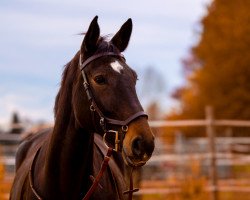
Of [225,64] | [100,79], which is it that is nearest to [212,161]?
[100,79]

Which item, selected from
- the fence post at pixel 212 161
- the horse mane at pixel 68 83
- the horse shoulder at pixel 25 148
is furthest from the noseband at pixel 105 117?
the fence post at pixel 212 161

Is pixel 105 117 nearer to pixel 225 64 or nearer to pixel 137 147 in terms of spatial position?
pixel 137 147

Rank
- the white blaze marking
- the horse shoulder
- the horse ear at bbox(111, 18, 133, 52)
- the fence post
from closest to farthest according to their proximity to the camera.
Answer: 1. the white blaze marking
2. the horse ear at bbox(111, 18, 133, 52)
3. the horse shoulder
4. the fence post

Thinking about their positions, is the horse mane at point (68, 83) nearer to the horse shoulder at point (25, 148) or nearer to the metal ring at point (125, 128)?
the metal ring at point (125, 128)

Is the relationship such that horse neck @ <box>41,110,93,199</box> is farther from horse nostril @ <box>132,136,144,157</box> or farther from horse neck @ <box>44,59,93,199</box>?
horse nostril @ <box>132,136,144,157</box>

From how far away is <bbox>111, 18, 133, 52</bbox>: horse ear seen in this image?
3.71 m

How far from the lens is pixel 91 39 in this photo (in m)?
3.55

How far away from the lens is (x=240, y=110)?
75.4 ft

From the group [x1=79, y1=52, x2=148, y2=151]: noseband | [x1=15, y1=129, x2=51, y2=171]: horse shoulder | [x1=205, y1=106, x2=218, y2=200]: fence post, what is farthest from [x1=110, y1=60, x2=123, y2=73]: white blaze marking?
[x1=205, y1=106, x2=218, y2=200]: fence post

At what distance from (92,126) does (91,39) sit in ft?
1.73

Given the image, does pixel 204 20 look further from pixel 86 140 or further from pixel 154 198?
pixel 86 140

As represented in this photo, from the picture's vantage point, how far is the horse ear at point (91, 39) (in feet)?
11.5

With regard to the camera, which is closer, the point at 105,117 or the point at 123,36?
the point at 105,117

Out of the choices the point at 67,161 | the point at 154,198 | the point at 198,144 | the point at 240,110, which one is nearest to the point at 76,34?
the point at 67,161
